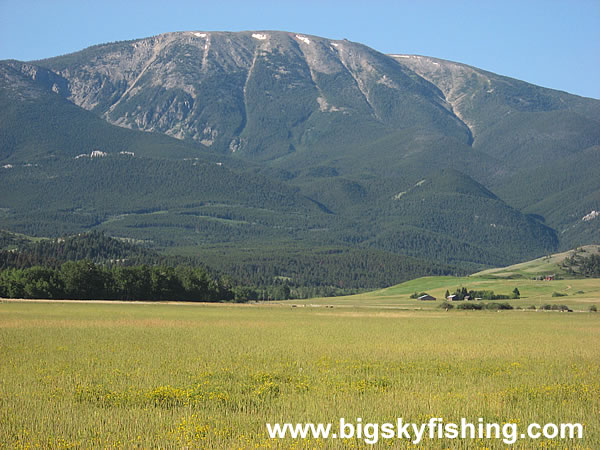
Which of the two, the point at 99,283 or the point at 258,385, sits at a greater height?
the point at 99,283

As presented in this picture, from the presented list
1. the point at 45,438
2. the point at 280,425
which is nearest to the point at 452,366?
the point at 280,425

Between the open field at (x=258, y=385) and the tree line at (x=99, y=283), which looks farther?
the tree line at (x=99, y=283)

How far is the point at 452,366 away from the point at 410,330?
32.9m

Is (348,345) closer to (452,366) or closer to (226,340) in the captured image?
(226,340)

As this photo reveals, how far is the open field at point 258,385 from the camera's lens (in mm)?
25750

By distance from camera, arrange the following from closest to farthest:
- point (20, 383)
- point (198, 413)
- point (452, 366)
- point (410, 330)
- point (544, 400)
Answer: point (198, 413)
point (544, 400)
point (20, 383)
point (452, 366)
point (410, 330)

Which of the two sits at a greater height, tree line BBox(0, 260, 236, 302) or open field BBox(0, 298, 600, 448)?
tree line BBox(0, 260, 236, 302)

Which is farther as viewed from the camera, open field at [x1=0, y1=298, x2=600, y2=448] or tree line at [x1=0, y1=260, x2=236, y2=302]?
tree line at [x1=0, y1=260, x2=236, y2=302]

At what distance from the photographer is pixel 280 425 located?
86.8ft

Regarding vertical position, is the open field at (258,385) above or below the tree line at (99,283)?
below

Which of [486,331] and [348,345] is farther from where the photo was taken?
[486,331]

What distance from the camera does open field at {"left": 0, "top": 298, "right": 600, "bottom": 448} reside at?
2575 centimetres

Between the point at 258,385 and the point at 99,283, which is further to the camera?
the point at 99,283

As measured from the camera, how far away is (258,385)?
34.2 meters
